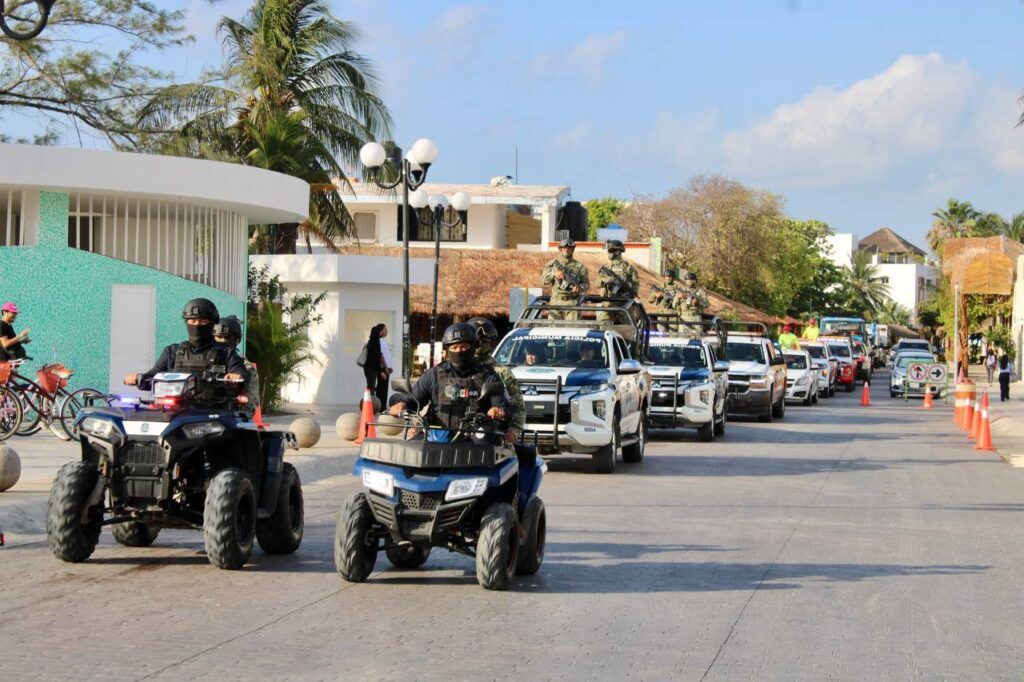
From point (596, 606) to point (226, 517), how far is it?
268 centimetres

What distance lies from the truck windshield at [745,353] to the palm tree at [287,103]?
10906mm

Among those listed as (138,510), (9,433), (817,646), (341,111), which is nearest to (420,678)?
(817,646)

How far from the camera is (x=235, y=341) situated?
10.6 metres

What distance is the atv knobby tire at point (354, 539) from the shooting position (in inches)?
362

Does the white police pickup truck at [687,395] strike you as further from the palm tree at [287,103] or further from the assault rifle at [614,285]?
the palm tree at [287,103]

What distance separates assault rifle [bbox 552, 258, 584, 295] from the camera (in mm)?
23469

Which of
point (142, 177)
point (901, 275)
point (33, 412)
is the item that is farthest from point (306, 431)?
point (901, 275)

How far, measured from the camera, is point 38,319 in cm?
2212

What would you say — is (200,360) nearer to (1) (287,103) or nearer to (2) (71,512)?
(2) (71,512)

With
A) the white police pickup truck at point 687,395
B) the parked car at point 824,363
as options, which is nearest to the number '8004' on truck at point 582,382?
the white police pickup truck at point 687,395

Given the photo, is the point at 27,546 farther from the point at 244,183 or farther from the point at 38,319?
the point at 244,183

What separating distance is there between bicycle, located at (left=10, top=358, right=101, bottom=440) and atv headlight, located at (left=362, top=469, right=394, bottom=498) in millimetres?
10954

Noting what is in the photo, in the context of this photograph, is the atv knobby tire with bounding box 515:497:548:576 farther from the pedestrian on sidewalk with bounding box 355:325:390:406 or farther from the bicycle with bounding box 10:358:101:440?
the pedestrian on sidewalk with bounding box 355:325:390:406

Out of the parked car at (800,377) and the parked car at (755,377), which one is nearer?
the parked car at (755,377)
